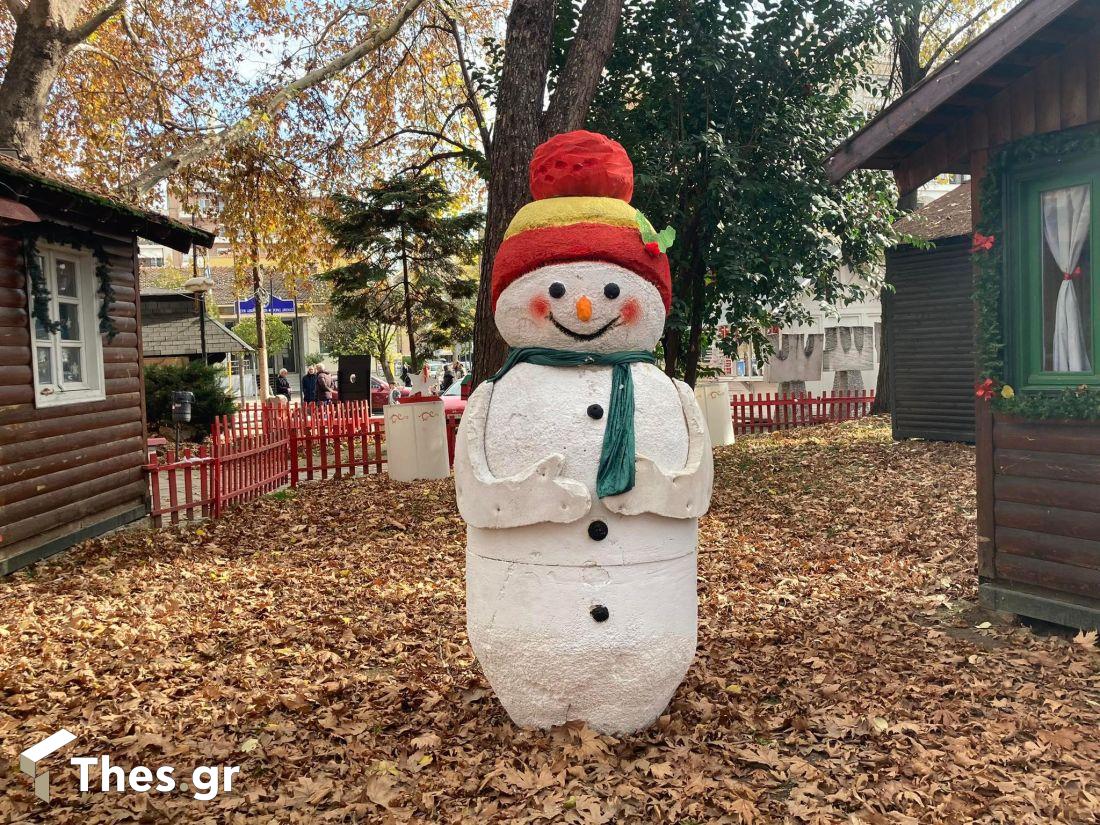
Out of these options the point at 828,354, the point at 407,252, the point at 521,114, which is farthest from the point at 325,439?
the point at 828,354

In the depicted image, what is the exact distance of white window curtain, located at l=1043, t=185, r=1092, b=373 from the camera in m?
5.18

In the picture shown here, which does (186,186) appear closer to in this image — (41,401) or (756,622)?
(41,401)

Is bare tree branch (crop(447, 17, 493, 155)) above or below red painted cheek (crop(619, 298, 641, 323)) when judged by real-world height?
above

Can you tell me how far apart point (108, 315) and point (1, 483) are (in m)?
2.39

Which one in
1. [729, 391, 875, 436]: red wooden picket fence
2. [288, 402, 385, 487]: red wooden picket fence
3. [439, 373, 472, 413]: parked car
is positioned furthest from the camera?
[729, 391, 875, 436]: red wooden picket fence

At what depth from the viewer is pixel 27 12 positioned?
10.5 meters

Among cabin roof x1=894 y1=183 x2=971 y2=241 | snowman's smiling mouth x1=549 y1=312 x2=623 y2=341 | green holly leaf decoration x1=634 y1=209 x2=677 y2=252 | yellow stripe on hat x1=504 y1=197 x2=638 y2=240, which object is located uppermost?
cabin roof x1=894 y1=183 x2=971 y2=241

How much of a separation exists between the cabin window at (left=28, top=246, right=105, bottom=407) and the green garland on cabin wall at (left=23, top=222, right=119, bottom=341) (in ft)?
0.27

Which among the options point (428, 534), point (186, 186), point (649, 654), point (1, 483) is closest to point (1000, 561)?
point (649, 654)

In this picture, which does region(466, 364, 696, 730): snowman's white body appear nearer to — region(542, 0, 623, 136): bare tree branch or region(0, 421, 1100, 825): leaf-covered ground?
region(0, 421, 1100, 825): leaf-covered ground

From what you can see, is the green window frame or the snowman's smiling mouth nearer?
the snowman's smiling mouth

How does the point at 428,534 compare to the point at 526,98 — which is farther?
the point at 428,534

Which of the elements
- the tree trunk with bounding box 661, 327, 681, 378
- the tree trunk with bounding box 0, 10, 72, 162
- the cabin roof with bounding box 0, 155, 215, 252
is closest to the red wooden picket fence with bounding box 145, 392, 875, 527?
the cabin roof with bounding box 0, 155, 215, 252

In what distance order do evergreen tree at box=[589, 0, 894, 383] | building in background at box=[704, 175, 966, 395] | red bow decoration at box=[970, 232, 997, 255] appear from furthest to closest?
building in background at box=[704, 175, 966, 395], evergreen tree at box=[589, 0, 894, 383], red bow decoration at box=[970, 232, 997, 255]
